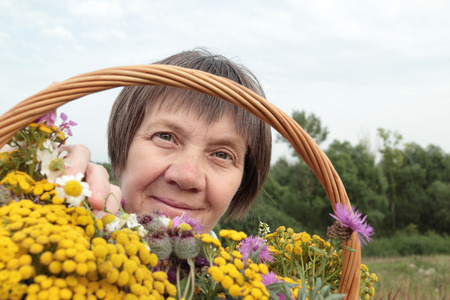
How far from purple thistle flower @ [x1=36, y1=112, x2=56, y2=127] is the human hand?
101mm

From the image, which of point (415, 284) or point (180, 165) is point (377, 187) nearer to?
point (415, 284)

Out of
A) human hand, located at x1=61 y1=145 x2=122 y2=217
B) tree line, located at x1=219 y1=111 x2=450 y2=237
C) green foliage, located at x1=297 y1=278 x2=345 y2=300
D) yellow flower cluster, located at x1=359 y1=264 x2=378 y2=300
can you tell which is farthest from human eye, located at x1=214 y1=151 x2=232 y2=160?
tree line, located at x1=219 y1=111 x2=450 y2=237

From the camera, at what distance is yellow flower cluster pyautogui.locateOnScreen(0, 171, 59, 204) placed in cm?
92

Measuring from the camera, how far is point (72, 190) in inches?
34.8

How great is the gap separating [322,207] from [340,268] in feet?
36.6

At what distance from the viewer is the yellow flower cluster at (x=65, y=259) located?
745 millimetres

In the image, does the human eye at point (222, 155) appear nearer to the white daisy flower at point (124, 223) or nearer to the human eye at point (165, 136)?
the human eye at point (165, 136)

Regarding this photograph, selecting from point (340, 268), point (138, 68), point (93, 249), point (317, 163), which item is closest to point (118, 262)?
point (93, 249)

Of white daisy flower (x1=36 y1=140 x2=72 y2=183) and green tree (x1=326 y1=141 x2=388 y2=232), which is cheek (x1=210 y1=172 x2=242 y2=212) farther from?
green tree (x1=326 y1=141 x2=388 y2=232)

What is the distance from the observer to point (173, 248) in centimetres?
95

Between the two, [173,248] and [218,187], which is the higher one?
[218,187]

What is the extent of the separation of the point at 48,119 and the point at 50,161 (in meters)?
0.15

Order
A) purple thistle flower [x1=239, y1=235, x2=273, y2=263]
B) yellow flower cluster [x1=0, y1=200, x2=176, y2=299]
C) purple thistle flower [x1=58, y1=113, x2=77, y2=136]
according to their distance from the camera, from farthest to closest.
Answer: purple thistle flower [x1=239, y1=235, x2=273, y2=263], purple thistle flower [x1=58, y1=113, x2=77, y2=136], yellow flower cluster [x1=0, y1=200, x2=176, y2=299]

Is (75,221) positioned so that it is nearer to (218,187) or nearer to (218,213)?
(218,187)
